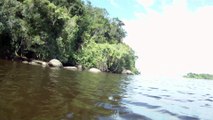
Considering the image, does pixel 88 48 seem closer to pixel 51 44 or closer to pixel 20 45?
pixel 51 44

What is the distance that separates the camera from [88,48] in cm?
5916

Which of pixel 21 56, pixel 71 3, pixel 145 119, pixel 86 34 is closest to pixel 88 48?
pixel 86 34

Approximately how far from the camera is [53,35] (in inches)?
1871

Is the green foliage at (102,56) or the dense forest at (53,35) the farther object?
the green foliage at (102,56)

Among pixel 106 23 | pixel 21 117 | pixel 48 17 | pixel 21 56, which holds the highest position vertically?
pixel 106 23

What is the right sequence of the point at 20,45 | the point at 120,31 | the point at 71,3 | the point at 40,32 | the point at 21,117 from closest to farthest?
the point at 21,117 < the point at 20,45 < the point at 40,32 < the point at 71,3 < the point at 120,31

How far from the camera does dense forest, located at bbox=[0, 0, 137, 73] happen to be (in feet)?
130

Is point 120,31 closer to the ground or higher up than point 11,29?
higher up

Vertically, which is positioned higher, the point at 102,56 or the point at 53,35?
the point at 53,35

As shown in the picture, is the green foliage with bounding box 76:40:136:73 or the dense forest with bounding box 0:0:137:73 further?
the green foliage with bounding box 76:40:136:73

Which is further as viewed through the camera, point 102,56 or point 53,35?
point 102,56

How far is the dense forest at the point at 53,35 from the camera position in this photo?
39562 millimetres

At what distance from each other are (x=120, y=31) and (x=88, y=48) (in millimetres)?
23750

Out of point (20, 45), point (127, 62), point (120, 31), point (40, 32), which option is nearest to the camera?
point (20, 45)
